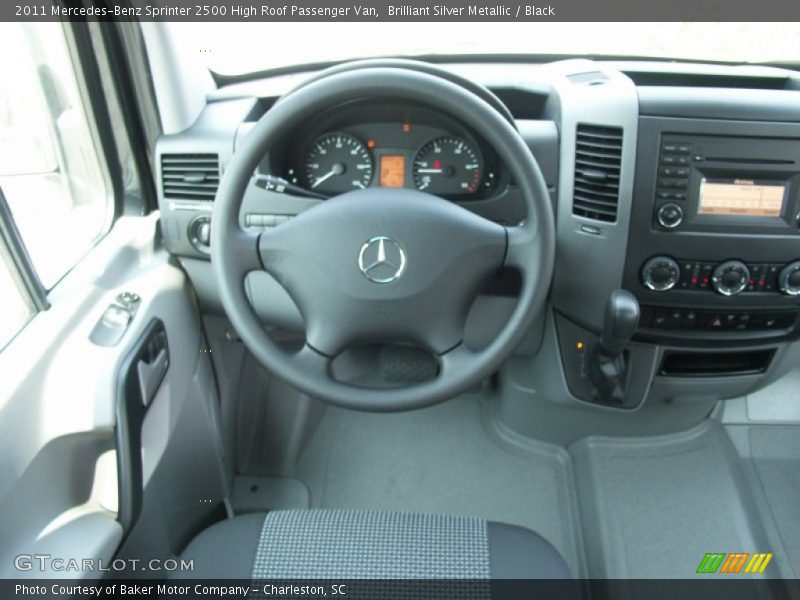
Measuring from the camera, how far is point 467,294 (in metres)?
1.09

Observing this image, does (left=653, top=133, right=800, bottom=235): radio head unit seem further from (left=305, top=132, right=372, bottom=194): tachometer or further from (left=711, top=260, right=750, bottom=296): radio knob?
(left=305, top=132, right=372, bottom=194): tachometer

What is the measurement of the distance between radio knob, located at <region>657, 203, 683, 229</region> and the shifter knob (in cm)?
16

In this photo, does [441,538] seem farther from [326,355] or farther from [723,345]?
[723,345]

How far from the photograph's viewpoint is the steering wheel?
1.02 metres

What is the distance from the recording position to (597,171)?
1.19 m

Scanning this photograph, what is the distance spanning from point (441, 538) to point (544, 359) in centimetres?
70

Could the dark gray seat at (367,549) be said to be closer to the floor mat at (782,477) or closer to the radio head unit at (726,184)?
the radio head unit at (726,184)

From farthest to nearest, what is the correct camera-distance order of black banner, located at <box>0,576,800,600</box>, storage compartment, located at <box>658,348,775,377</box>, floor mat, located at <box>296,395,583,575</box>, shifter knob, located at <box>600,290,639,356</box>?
floor mat, located at <box>296,395,583,575</box>, storage compartment, located at <box>658,348,775,377</box>, shifter knob, located at <box>600,290,639,356</box>, black banner, located at <box>0,576,800,600</box>

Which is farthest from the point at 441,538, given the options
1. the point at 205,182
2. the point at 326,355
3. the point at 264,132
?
the point at 205,182

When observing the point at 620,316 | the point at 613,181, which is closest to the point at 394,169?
the point at 613,181

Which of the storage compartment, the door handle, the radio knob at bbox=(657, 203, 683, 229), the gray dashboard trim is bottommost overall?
the storage compartment

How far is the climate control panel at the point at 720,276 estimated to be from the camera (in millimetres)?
1216

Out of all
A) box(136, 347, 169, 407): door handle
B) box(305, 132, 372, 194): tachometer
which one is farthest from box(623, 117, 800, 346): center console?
box(136, 347, 169, 407): door handle

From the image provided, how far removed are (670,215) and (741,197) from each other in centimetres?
15
